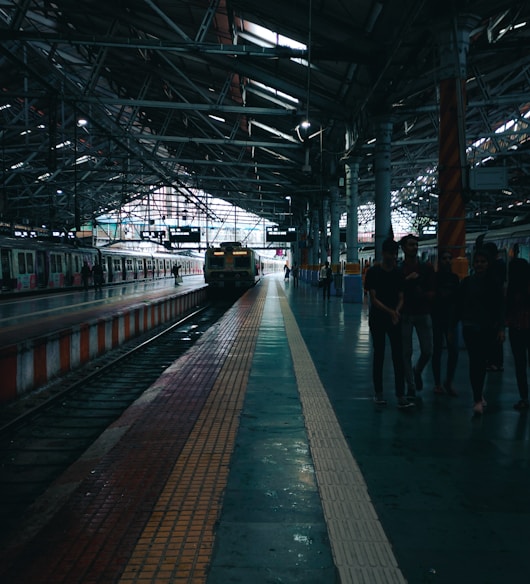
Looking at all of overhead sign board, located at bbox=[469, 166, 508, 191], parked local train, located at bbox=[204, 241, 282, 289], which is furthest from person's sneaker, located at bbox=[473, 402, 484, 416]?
parked local train, located at bbox=[204, 241, 282, 289]

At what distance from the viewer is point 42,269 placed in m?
27.8

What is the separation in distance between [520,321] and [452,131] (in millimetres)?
5493

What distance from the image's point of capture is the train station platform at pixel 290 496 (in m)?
2.52

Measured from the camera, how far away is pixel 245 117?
26.0 meters

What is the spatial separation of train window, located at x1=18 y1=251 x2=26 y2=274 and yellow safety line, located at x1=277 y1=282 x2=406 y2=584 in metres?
23.3

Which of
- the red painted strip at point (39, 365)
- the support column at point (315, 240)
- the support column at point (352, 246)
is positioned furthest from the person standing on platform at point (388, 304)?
the support column at point (315, 240)

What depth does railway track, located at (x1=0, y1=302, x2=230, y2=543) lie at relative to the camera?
13.3 feet

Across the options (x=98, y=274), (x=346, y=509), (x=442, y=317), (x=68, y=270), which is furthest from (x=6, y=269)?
(x=346, y=509)

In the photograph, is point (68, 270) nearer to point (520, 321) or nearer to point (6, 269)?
point (6, 269)

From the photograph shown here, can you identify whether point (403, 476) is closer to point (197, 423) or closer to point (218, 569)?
point (218, 569)

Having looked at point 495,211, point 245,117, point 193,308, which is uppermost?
point 245,117

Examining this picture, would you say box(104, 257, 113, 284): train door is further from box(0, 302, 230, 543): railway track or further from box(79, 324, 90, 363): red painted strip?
box(79, 324, 90, 363): red painted strip

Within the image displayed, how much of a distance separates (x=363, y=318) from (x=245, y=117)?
15.2 m

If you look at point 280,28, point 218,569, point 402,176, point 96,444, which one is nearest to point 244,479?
point 218,569
